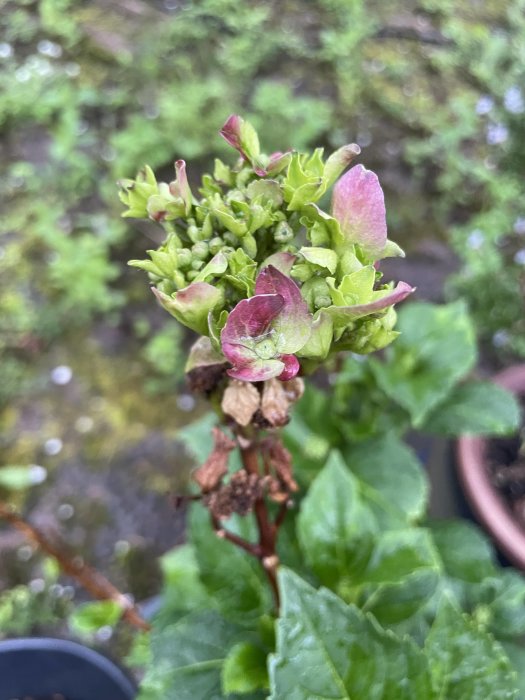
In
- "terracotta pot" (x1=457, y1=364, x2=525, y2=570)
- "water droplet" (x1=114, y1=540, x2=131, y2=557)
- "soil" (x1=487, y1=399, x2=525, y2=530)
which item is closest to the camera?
"terracotta pot" (x1=457, y1=364, x2=525, y2=570)

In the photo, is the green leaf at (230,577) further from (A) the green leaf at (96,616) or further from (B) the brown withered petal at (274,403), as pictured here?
(B) the brown withered petal at (274,403)

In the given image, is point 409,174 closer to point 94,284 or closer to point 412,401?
point 94,284

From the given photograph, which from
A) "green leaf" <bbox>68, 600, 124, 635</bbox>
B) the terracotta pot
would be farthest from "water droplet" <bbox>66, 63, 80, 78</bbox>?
"green leaf" <bbox>68, 600, 124, 635</bbox>

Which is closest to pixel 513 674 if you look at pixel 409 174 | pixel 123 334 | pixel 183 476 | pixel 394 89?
pixel 183 476

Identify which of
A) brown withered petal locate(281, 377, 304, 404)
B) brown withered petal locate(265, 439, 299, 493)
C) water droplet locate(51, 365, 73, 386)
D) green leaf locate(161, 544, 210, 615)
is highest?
brown withered petal locate(281, 377, 304, 404)

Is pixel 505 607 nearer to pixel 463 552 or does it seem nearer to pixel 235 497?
pixel 463 552

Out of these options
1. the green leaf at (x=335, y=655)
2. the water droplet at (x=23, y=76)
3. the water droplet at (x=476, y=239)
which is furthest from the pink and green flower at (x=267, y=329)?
the water droplet at (x=23, y=76)

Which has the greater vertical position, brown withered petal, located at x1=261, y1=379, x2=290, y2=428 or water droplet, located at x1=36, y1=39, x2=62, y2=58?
brown withered petal, located at x1=261, y1=379, x2=290, y2=428

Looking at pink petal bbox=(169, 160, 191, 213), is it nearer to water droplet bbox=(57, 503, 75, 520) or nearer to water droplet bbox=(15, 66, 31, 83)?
water droplet bbox=(57, 503, 75, 520)
